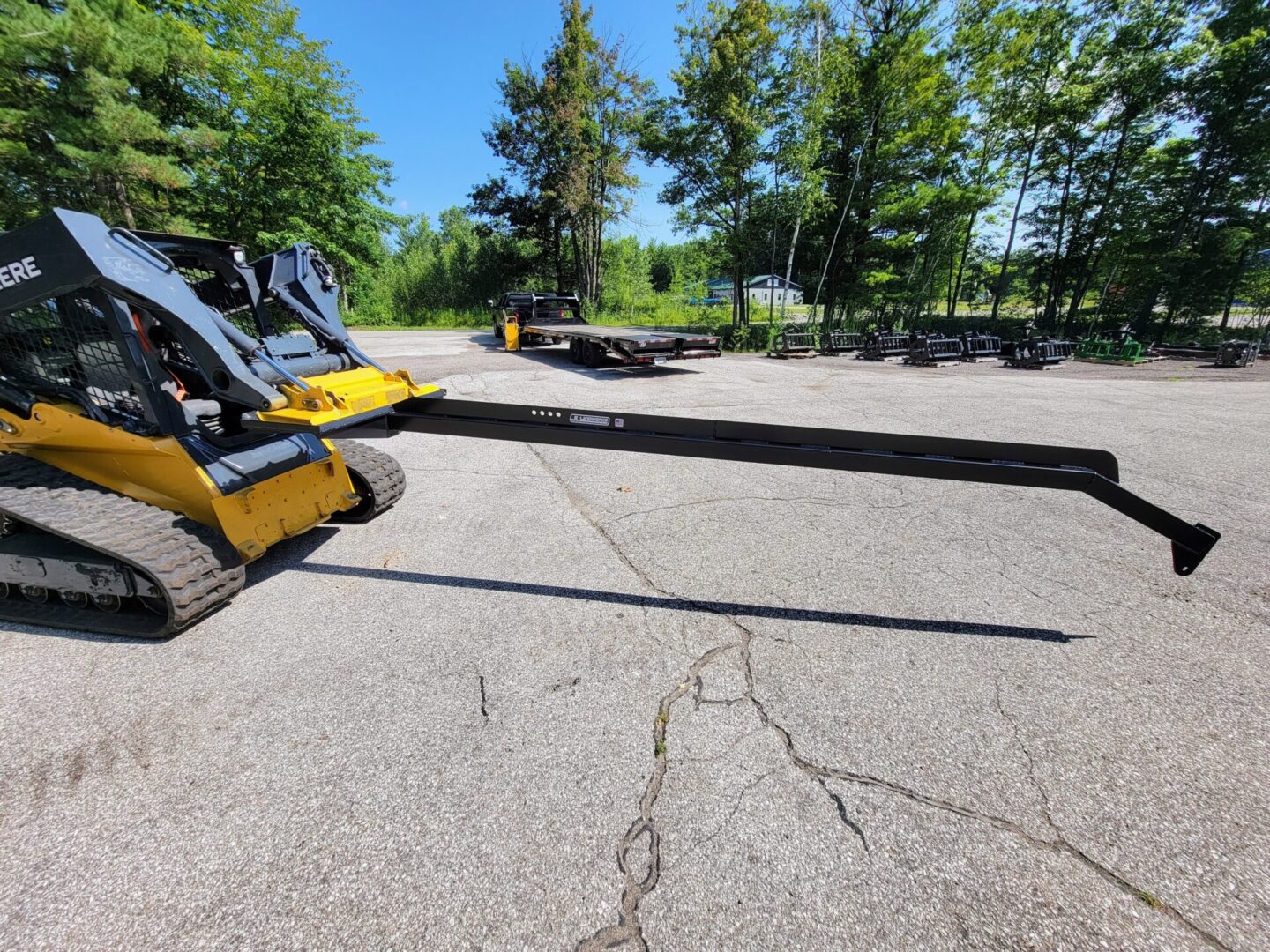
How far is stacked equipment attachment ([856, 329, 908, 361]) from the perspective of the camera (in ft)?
57.1

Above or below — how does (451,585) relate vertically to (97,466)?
below

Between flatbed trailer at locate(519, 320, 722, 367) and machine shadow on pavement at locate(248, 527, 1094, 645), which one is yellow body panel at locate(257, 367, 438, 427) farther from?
flatbed trailer at locate(519, 320, 722, 367)

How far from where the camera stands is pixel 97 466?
2857 mm

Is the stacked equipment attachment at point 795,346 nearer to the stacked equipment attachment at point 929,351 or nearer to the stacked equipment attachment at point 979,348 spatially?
the stacked equipment attachment at point 929,351

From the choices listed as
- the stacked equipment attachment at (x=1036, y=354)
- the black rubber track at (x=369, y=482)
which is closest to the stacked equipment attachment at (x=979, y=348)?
the stacked equipment attachment at (x=1036, y=354)

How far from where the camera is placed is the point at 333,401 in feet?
8.73

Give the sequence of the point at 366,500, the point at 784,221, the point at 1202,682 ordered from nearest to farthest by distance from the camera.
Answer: the point at 1202,682, the point at 366,500, the point at 784,221

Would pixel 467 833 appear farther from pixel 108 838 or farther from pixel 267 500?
pixel 267 500

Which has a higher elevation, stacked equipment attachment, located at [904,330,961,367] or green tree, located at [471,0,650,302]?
green tree, located at [471,0,650,302]

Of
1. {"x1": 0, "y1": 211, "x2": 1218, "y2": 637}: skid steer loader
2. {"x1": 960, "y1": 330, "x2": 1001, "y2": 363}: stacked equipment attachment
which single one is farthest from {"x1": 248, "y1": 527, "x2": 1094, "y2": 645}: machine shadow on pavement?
{"x1": 960, "y1": 330, "x2": 1001, "y2": 363}: stacked equipment attachment

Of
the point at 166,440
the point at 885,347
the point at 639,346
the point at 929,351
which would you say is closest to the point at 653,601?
the point at 166,440

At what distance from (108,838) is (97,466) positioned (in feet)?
7.27

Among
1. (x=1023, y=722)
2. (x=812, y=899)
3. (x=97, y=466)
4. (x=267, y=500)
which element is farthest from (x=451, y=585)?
(x=1023, y=722)

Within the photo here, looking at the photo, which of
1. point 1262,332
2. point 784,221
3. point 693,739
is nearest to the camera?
point 693,739
